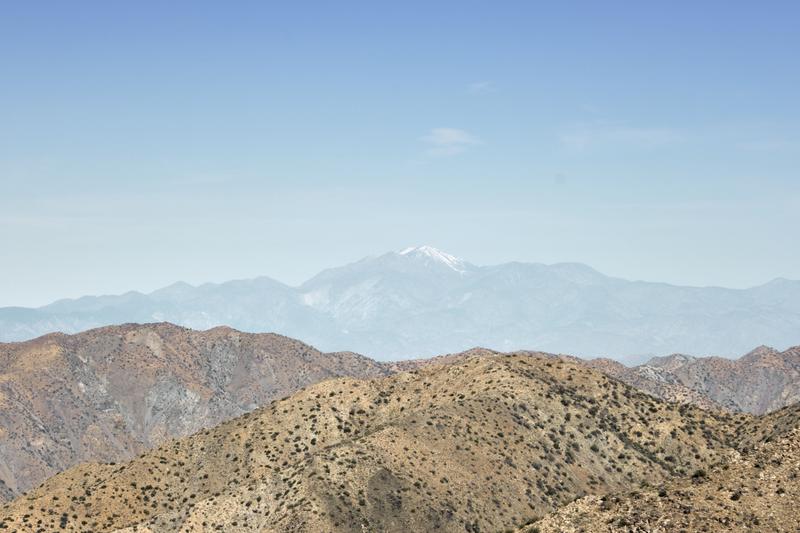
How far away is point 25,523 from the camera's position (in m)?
104

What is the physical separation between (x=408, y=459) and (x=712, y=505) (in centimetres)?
5129

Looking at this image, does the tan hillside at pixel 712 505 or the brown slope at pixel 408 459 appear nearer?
the tan hillside at pixel 712 505

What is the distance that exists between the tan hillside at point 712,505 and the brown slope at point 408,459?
3685 cm

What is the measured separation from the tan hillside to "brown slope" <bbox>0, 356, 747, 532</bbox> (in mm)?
36845

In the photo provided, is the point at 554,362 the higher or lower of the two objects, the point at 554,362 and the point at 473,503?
the higher

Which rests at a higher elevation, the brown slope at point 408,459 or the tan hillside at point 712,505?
the tan hillside at point 712,505

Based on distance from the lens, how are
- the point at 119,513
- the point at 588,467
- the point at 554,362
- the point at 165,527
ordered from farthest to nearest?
1. the point at 554,362
2. the point at 588,467
3. the point at 119,513
4. the point at 165,527

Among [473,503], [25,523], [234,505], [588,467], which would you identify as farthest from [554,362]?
[25,523]

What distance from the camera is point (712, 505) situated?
62.1 metres

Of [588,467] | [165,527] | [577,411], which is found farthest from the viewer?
[577,411]

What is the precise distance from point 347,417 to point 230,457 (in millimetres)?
20391

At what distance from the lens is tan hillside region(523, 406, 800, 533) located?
60.3 m

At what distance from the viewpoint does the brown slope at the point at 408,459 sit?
100m

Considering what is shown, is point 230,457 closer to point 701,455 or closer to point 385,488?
point 385,488
